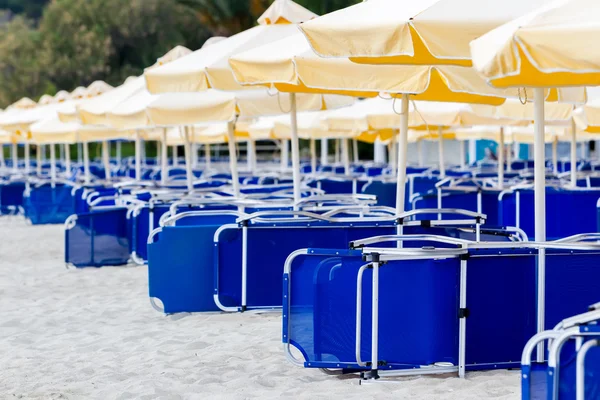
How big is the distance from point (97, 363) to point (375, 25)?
9.02ft

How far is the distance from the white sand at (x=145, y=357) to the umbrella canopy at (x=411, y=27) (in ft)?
5.85

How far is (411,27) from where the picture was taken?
234 inches

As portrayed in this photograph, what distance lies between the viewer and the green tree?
55.2 m

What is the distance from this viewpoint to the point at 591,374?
4090mm

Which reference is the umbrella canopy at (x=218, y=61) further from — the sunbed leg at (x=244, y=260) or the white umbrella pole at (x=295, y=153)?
the sunbed leg at (x=244, y=260)

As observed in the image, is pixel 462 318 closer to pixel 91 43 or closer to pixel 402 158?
pixel 402 158

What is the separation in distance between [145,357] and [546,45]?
3774 millimetres

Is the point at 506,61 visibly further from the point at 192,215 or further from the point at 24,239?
the point at 24,239

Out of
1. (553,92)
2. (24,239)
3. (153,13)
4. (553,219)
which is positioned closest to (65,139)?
(24,239)

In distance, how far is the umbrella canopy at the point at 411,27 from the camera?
586cm

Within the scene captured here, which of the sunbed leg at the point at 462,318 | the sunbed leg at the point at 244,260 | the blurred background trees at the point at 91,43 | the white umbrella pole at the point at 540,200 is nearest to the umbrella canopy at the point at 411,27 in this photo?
the white umbrella pole at the point at 540,200

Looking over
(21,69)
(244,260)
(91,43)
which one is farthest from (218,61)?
(21,69)

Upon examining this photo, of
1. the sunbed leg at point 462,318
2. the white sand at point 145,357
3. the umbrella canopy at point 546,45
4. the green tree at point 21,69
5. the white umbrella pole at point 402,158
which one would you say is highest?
the green tree at point 21,69

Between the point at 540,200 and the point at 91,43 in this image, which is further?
the point at 91,43
